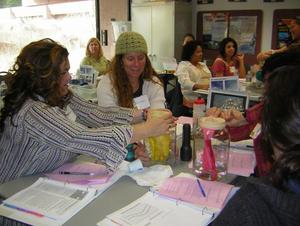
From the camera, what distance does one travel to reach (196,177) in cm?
153

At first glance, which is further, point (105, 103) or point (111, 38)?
point (111, 38)

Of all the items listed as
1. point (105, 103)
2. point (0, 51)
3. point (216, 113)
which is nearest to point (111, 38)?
point (0, 51)

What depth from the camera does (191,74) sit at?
14.1 ft

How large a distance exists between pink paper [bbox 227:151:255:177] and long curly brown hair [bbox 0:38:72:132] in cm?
87

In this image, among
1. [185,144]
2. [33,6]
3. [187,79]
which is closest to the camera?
[185,144]

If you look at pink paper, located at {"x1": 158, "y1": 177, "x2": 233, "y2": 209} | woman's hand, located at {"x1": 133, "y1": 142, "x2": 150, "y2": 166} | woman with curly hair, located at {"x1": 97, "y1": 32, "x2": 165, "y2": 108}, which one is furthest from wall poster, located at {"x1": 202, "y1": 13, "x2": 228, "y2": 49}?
pink paper, located at {"x1": 158, "y1": 177, "x2": 233, "y2": 209}

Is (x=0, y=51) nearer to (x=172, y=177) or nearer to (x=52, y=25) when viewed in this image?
(x=52, y=25)

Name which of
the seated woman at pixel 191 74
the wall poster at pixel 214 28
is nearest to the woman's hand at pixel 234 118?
the seated woman at pixel 191 74

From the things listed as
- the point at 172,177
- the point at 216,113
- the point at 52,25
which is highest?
the point at 52,25

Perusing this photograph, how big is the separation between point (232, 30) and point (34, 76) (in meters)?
4.98

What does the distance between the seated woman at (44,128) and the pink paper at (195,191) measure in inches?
9.1

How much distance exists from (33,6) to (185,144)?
18.3 feet

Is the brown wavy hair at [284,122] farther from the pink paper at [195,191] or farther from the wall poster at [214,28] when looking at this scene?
the wall poster at [214,28]

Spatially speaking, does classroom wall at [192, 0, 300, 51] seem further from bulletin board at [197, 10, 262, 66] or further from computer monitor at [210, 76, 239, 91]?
computer monitor at [210, 76, 239, 91]
